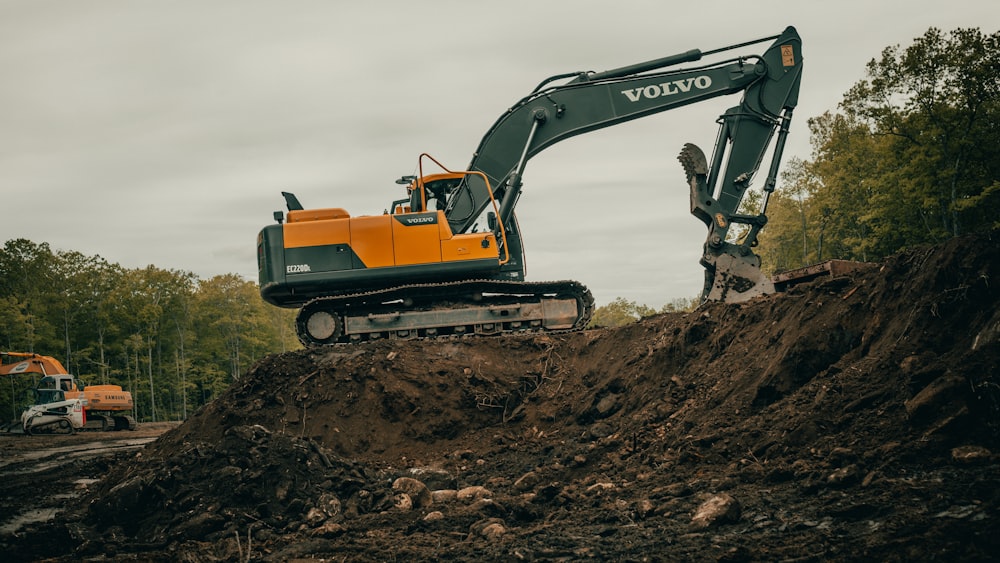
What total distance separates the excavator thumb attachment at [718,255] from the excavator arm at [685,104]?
0.02 m

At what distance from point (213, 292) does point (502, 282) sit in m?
50.5

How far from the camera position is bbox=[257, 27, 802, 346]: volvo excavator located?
1393 cm

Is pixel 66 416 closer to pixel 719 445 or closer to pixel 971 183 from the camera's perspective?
pixel 719 445

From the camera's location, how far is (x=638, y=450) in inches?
337

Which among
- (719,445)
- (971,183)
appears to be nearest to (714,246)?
(719,445)

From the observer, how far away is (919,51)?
29203 mm

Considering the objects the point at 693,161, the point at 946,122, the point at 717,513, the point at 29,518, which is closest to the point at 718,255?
the point at 693,161

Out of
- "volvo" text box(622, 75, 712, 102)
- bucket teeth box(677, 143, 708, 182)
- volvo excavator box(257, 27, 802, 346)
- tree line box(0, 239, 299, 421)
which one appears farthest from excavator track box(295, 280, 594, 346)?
tree line box(0, 239, 299, 421)

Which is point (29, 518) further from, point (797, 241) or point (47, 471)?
point (797, 241)

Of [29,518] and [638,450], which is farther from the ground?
[638,450]

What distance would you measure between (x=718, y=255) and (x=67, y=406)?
23.9 meters

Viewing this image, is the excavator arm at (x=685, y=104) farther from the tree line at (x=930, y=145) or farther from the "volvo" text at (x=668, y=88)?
the tree line at (x=930, y=145)

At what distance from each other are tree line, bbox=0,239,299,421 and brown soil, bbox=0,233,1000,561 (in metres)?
39.8

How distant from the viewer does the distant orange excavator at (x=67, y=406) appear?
90.1 ft
